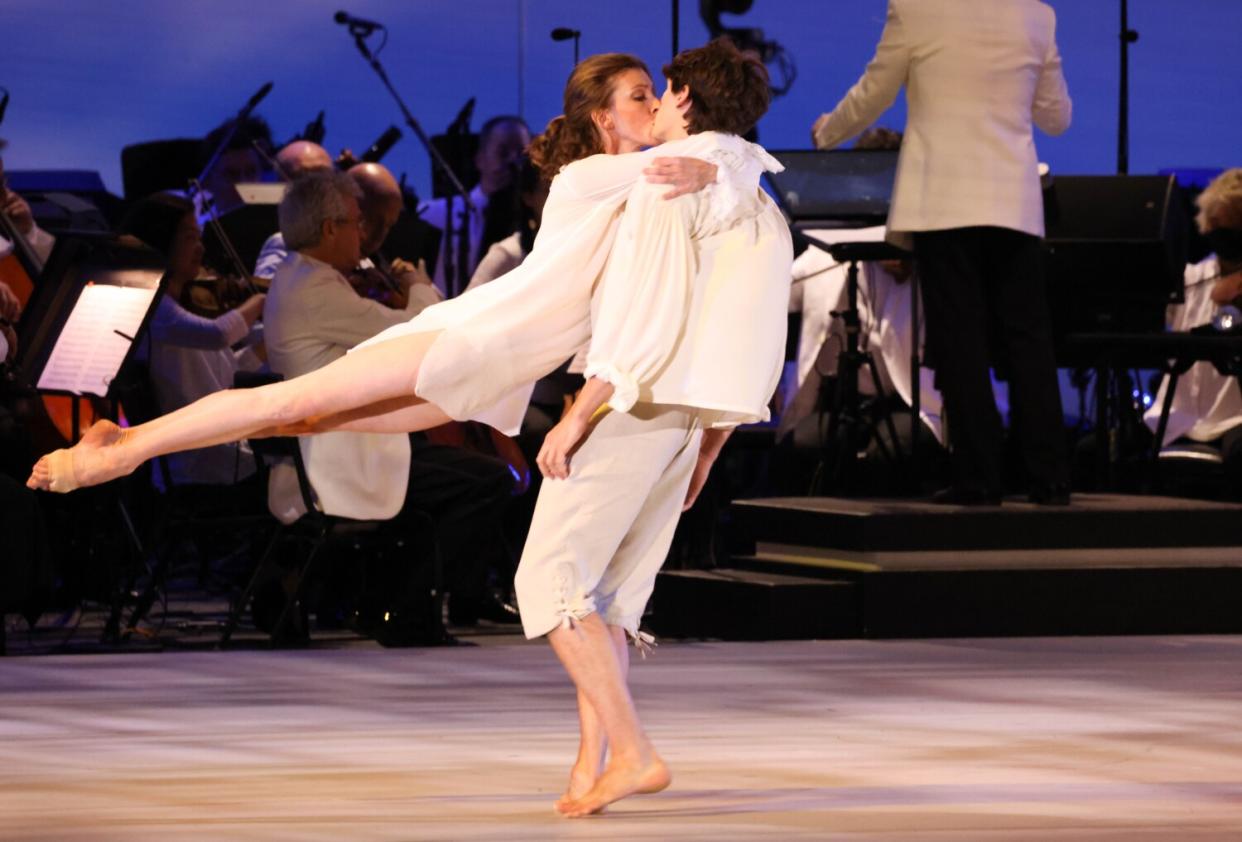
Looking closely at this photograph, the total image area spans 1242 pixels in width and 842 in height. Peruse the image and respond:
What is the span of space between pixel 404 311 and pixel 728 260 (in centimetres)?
254

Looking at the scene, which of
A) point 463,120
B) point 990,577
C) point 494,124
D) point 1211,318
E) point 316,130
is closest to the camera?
point 990,577

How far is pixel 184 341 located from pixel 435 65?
3298 millimetres

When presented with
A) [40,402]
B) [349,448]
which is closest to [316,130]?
[40,402]

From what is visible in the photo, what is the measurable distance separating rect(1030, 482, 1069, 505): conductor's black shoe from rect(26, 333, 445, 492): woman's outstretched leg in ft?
9.06

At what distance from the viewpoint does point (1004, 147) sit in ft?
18.3

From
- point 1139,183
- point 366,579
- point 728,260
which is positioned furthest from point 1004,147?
point 728,260

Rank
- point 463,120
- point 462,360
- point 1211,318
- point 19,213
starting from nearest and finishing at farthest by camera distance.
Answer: point 462,360, point 19,213, point 1211,318, point 463,120

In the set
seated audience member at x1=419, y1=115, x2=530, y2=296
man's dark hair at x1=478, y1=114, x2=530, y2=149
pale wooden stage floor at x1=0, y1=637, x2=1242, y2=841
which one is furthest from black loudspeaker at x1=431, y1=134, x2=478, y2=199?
pale wooden stage floor at x1=0, y1=637, x2=1242, y2=841

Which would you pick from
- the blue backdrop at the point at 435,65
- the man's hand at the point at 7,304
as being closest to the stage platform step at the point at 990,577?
the man's hand at the point at 7,304

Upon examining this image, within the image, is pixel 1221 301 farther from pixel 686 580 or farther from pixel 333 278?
pixel 333 278

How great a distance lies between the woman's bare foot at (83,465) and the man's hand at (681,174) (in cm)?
104

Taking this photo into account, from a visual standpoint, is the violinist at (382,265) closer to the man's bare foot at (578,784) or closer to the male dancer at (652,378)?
the male dancer at (652,378)

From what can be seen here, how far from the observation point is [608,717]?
315 cm

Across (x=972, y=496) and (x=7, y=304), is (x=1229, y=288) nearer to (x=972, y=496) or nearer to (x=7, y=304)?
(x=972, y=496)
